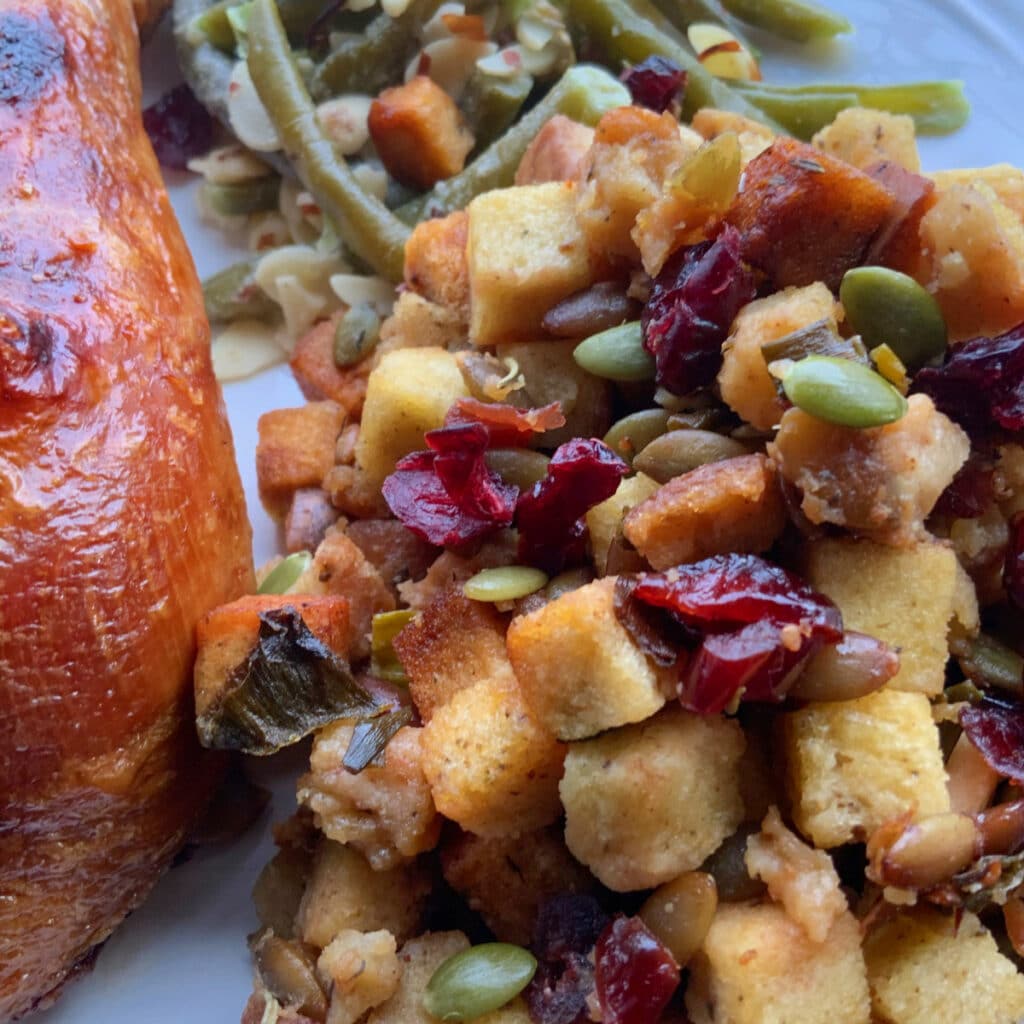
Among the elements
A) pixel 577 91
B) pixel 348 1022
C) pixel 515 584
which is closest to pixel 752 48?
pixel 577 91

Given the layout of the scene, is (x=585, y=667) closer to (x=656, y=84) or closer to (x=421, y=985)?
(x=421, y=985)

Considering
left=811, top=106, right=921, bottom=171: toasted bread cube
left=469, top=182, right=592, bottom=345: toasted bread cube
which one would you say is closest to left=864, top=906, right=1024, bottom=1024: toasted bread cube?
left=469, top=182, right=592, bottom=345: toasted bread cube

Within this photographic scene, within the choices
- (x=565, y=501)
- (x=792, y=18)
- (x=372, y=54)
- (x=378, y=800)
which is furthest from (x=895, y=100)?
(x=378, y=800)

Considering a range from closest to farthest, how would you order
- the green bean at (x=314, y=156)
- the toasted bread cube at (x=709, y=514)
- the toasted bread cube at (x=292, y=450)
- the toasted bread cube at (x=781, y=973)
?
1. the toasted bread cube at (x=781, y=973)
2. the toasted bread cube at (x=709, y=514)
3. the toasted bread cube at (x=292, y=450)
4. the green bean at (x=314, y=156)

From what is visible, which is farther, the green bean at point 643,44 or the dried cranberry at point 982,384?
the green bean at point 643,44

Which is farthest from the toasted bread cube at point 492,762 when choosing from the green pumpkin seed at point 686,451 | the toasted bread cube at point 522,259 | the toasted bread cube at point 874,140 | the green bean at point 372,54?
the green bean at point 372,54

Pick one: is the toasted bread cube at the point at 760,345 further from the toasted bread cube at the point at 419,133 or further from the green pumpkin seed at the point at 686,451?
the toasted bread cube at the point at 419,133
